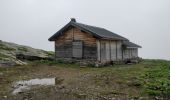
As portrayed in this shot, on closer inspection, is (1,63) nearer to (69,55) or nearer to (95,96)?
(69,55)

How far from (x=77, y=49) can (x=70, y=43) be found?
1479 millimetres

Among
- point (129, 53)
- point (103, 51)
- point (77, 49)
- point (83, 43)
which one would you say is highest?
point (83, 43)

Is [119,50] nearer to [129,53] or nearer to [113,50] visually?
[113,50]

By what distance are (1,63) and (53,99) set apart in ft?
64.9

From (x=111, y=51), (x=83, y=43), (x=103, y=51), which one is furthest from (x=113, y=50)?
(x=83, y=43)

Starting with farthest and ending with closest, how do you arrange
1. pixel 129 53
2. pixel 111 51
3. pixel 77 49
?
pixel 129 53, pixel 111 51, pixel 77 49

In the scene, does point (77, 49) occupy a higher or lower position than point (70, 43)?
lower

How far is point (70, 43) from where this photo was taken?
3769cm

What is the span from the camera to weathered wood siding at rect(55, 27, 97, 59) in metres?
35.6

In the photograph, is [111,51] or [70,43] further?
[111,51]

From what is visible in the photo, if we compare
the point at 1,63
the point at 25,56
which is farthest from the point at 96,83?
the point at 25,56

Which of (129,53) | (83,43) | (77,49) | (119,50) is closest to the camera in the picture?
(83,43)

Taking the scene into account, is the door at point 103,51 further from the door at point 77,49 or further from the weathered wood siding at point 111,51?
the door at point 77,49

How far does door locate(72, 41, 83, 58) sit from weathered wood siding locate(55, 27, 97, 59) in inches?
16.3
